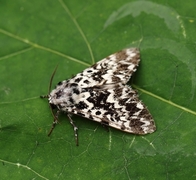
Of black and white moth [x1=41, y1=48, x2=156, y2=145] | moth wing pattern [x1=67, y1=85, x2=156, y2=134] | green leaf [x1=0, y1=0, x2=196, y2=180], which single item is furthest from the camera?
black and white moth [x1=41, y1=48, x2=156, y2=145]

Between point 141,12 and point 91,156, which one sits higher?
point 141,12

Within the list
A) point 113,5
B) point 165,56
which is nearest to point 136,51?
point 165,56

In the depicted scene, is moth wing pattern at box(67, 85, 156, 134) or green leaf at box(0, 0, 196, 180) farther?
moth wing pattern at box(67, 85, 156, 134)

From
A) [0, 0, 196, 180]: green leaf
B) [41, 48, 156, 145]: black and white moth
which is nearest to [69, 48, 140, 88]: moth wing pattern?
[41, 48, 156, 145]: black and white moth

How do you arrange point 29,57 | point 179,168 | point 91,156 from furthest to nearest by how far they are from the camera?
point 29,57 → point 91,156 → point 179,168

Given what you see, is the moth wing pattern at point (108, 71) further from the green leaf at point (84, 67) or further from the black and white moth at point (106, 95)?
the green leaf at point (84, 67)

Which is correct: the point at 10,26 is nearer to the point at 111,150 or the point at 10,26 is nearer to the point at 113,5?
the point at 113,5

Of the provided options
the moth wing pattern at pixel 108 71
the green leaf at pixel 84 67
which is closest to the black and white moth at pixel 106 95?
the moth wing pattern at pixel 108 71

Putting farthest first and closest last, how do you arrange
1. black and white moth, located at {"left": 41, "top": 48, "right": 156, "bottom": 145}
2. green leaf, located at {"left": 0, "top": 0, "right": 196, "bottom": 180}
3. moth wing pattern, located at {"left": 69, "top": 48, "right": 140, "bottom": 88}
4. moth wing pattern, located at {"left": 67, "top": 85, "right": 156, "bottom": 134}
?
moth wing pattern, located at {"left": 69, "top": 48, "right": 140, "bottom": 88} → black and white moth, located at {"left": 41, "top": 48, "right": 156, "bottom": 145} → moth wing pattern, located at {"left": 67, "top": 85, "right": 156, "bottom": 134} → green leaf, located at {"left": 0, "top": 0, "right": 196, "bottom": 180}

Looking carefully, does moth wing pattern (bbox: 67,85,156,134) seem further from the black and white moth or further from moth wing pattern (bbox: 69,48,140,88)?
moth wing pattern (bbox: 69,48,140,88)
